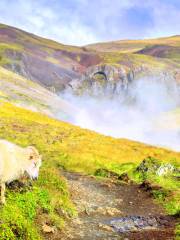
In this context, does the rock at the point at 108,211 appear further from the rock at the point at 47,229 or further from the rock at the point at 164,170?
the rock at the point at 164,170

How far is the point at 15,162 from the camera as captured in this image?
16.2 m

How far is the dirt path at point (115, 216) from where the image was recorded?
18.1 m

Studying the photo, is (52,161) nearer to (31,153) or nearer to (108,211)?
(108,211)

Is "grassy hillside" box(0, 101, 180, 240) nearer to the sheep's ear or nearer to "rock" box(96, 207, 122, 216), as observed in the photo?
the sheep's ear

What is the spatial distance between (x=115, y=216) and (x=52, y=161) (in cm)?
2439

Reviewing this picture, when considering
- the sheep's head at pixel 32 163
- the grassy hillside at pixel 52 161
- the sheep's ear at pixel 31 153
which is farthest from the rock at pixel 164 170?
the sheep's ear at pixel 31 153

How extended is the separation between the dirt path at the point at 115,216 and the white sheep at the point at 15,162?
122 inches

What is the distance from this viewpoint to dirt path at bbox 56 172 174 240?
18.1 metres

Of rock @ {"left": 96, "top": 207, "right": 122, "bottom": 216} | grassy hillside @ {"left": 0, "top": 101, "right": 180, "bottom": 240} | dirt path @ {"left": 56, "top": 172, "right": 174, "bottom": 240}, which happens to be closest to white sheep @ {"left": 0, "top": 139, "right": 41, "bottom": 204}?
grassy hillside @ {"left": 0, "top": 101, "right": 180, "bottom": 240}

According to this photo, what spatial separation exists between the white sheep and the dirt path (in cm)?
310

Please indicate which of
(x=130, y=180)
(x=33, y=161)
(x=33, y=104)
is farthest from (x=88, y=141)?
(x=33, y=104)

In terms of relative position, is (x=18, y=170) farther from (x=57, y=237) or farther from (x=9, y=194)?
(x=57, y=237)

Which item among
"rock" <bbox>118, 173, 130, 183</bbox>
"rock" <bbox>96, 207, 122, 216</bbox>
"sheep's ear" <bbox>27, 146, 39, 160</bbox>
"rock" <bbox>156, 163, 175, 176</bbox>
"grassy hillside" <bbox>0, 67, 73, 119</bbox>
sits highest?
"grassy hillside" <bbox>0, 67, 73, 119</bbox>

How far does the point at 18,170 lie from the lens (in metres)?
16.4
